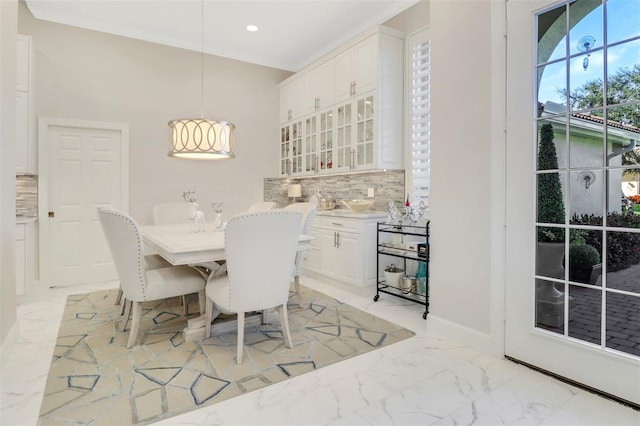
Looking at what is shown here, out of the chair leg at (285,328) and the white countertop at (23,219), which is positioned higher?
the white countertop at (23,219)

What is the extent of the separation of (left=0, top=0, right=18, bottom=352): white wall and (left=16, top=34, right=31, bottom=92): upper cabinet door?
1.50 meters

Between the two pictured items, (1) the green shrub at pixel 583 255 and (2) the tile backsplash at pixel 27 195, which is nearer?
(1) the green shrub at pixel 583 255

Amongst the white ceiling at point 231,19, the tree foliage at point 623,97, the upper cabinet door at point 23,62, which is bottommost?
the tree foliage at point 623,97

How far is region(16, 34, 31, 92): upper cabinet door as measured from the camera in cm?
382

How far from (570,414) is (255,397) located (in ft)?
5.19

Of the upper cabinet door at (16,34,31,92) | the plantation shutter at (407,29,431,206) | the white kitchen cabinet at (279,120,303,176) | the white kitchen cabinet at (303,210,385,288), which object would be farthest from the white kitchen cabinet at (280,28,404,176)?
the upper cabinet door at (16,34,31,92)

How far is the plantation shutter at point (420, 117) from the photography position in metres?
3.88

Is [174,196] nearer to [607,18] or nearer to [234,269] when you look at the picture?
[234,269]

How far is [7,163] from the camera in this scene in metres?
2.45

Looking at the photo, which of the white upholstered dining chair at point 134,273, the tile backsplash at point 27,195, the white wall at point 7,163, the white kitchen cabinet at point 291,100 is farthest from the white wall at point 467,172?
the tile backsplash at point 27,195

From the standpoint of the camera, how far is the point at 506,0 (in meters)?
2.30

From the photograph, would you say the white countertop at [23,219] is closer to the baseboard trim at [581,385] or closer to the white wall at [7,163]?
the white wall at [7,163]

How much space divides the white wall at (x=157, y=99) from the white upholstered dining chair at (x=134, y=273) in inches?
96.8

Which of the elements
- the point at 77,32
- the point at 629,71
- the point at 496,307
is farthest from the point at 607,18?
the point at 77,32
